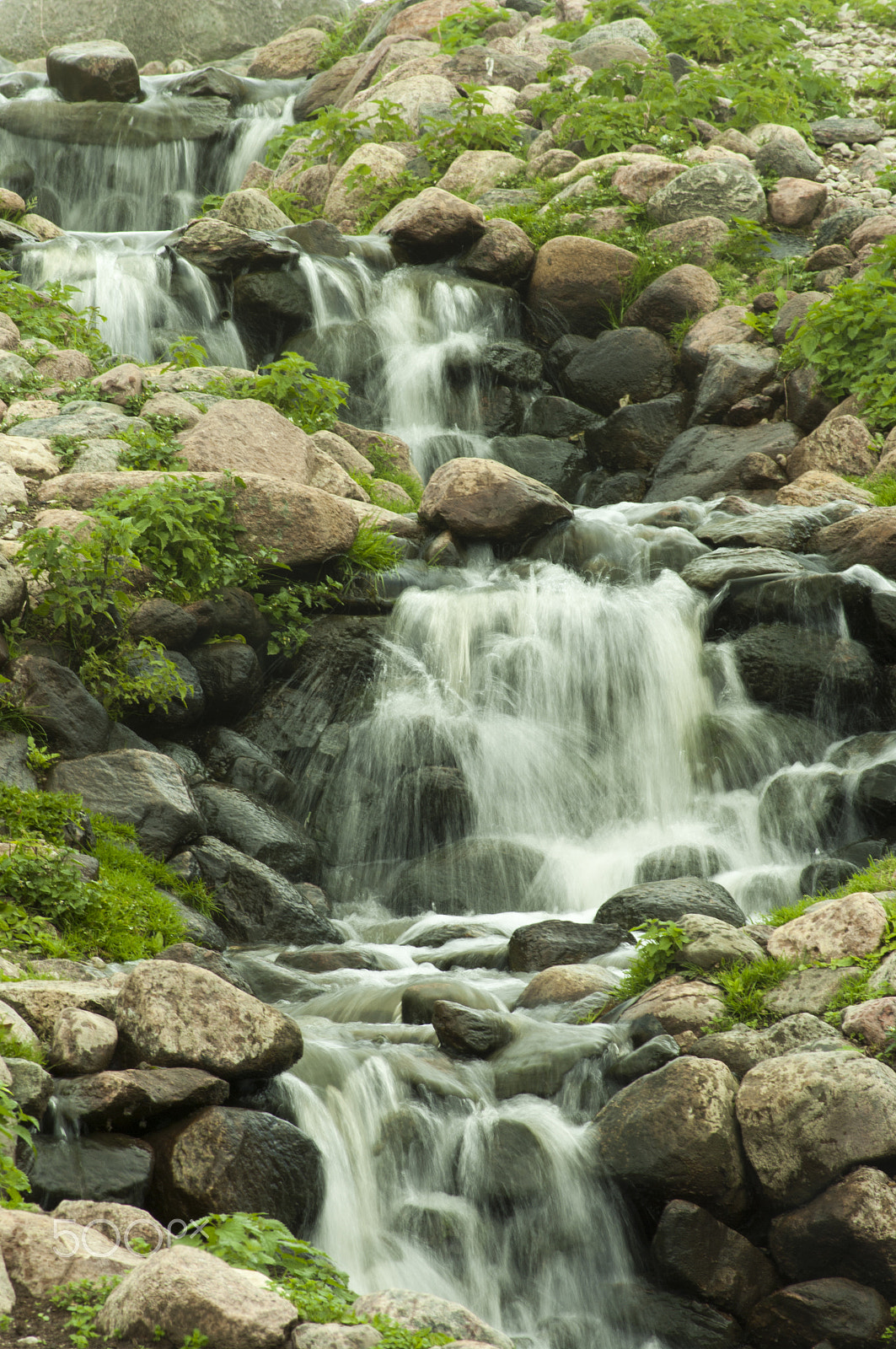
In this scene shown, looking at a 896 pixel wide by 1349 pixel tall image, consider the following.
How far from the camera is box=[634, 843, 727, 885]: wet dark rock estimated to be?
24.2 ft

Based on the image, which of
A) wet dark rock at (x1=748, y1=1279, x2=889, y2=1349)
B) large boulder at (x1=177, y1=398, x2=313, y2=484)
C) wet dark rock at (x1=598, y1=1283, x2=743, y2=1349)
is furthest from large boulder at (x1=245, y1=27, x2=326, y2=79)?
wet dark rock at (x1=748, y1=1279, x2=889, y2=1349)

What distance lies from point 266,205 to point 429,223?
251 centimetres

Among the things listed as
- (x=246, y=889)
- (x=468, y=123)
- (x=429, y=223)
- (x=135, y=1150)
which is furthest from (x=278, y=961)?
(x=468, y=123)

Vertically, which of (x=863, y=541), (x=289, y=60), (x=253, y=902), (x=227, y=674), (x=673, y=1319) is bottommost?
(x=673, y=1319)

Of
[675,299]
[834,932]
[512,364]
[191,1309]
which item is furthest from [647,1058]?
[675,299]

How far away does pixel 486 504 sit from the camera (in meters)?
10.1

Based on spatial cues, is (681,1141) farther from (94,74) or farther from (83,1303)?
(94,74)

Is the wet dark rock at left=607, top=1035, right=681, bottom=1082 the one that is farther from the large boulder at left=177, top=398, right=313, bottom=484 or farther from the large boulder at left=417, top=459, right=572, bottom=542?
the large boulder at left=417, top=459, right=572, bottom=542

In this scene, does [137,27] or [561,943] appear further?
[137,27]

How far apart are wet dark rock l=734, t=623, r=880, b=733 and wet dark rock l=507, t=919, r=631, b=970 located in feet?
10.5

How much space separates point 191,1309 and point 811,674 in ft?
23.4

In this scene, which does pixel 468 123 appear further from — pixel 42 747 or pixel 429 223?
pixel 42 747

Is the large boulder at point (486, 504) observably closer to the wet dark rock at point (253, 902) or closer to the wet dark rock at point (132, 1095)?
the wet dark rock at point (253, 902)

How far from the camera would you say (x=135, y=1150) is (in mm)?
3734
